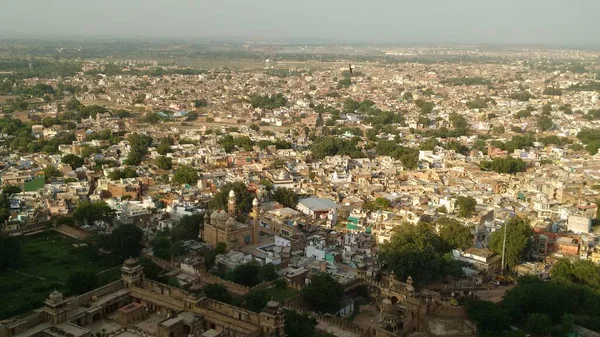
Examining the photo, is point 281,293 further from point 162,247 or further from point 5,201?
point 5,201

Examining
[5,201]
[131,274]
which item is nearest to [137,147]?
[5,201]

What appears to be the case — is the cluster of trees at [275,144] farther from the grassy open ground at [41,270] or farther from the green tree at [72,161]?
the grassy open ground at [41,270]

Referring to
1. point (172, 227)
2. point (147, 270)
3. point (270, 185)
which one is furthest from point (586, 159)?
point (147, 270)

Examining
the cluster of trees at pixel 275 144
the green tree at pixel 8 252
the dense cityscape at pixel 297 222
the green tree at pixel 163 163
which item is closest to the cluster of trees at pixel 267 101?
the dense cityscape at pixel 297 222

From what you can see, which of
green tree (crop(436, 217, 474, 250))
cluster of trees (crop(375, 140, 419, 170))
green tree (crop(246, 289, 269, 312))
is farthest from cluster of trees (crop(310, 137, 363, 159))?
green tree (crop(246, 289, 269, 312))

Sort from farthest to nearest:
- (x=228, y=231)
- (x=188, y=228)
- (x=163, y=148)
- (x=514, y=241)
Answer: (x=163, y=148)
(x=188, y=228)
(x=228, y=231)
(x=514, y=241)
